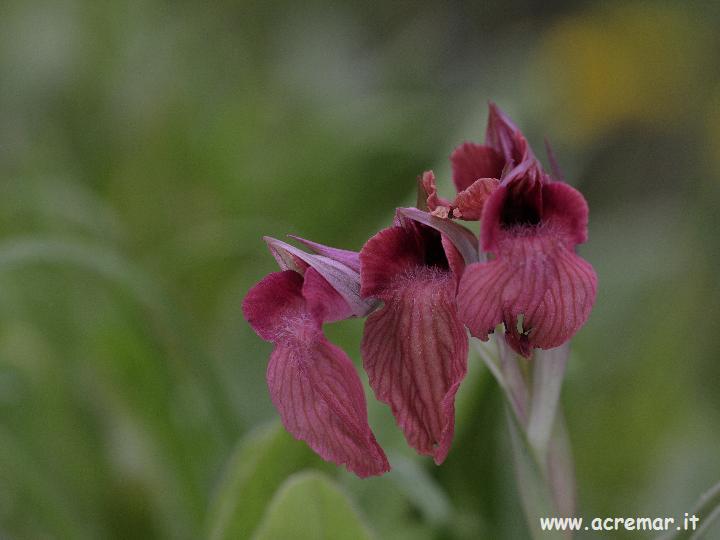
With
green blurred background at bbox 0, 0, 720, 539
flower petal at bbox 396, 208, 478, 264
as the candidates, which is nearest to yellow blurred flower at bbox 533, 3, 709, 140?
green blurred background at bbox 0, 0, 720, 539

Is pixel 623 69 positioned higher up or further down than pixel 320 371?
higher up

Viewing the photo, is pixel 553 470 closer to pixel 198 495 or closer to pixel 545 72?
pixel 198 495

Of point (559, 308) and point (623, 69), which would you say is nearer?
point (559, 308)

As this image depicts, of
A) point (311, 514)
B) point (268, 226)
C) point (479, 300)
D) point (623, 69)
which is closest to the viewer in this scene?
point (479, 300)

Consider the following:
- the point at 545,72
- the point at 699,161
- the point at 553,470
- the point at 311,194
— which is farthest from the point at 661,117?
the point at 553,470

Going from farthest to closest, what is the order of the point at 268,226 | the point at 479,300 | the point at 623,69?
the point at 623,69 → the point at 268,226 → the point at 479,300

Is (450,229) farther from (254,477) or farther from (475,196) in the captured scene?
(254,477)

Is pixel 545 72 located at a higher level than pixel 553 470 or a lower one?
higher

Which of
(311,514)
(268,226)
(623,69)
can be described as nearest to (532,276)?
(311,514)
